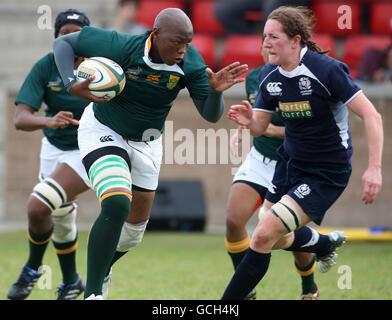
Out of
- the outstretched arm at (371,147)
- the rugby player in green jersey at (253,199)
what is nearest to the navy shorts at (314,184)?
the outstretched arm at (371,147)

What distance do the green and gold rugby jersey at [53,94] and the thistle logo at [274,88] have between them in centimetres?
188

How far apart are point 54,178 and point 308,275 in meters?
2.18

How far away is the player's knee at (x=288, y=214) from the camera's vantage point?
4336 mm

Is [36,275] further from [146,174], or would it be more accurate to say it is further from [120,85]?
[120,85]

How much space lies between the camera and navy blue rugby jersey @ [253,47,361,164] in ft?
14.1

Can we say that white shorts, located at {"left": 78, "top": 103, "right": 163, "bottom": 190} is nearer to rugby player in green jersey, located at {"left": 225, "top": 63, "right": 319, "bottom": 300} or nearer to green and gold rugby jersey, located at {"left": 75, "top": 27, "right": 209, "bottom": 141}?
green and gold rugby jersey, located at {"left": 75, "top": 27, "right": 209, "bottom": 141}

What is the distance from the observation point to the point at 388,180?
11.7 meters

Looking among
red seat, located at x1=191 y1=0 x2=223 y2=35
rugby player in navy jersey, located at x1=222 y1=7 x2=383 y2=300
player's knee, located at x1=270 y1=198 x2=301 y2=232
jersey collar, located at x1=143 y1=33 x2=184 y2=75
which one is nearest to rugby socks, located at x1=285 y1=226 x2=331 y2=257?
rugby player in navy jersey, located at x1=222 y1=7 x2=383 y2=300

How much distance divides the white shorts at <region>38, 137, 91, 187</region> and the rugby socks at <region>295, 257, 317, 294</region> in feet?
6.17

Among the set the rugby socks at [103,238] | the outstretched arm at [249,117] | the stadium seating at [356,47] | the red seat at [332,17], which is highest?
the red seat at [332,17]

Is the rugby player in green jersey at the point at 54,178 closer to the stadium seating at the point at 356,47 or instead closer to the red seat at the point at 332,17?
the stadium seating at the point at 356,47

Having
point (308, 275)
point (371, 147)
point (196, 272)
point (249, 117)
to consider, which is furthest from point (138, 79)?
point (196, 272)
